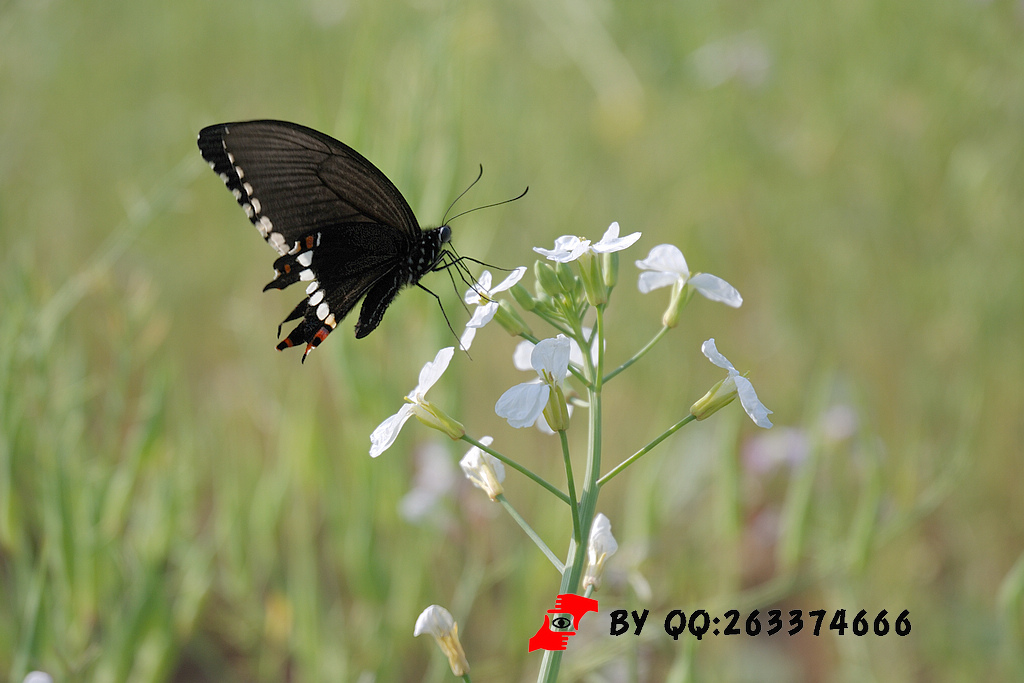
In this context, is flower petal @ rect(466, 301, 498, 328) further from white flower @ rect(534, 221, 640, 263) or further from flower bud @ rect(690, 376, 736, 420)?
flower bud @ rect(690, 376, 736, 420)

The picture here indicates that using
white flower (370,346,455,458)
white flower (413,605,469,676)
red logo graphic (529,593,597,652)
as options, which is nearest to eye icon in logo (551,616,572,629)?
red logo graphic (529,593,597,652)

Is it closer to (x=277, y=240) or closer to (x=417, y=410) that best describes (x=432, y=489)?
(x=277, y=240)

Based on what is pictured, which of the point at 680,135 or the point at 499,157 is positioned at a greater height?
the point at 680,135

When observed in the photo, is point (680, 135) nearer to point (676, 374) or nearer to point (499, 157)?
point (499, 157)

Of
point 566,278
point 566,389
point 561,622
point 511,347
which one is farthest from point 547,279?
point 511,347

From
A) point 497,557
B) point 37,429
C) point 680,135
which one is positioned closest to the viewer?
point 37,429

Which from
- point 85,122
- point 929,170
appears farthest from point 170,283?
point 929,170
